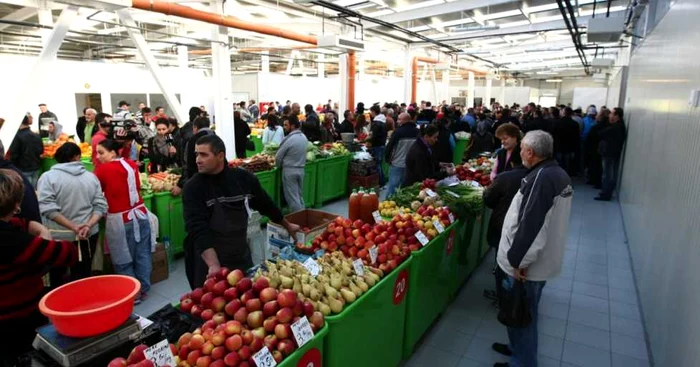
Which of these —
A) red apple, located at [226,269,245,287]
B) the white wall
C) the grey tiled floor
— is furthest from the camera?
the white wall

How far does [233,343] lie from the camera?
1881 millimetres

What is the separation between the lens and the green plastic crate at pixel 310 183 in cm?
768

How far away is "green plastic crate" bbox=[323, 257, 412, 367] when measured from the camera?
2.40 meters

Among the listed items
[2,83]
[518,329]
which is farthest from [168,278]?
[2,83]

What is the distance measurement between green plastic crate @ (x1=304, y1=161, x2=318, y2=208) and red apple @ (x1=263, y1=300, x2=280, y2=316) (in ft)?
18.1

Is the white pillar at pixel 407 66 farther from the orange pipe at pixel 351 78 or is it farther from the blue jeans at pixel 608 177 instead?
the blue jeans at pixel 608 177

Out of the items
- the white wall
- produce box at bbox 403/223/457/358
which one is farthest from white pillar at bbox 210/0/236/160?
produce box at bbox 403/223/457/358

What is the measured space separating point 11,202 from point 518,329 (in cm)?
322

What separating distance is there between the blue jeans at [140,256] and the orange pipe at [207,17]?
3.78 m

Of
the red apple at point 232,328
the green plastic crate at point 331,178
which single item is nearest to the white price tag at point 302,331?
the red apple at point 232,328

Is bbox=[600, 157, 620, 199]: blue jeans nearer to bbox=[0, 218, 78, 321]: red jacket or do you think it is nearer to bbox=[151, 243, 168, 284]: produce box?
bbox=[151, 243, 168, 284]: produce box

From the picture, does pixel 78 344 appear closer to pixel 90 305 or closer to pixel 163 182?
pixel 90 305

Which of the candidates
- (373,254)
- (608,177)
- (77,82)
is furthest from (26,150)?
(608,177)

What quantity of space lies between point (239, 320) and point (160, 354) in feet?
1.48
